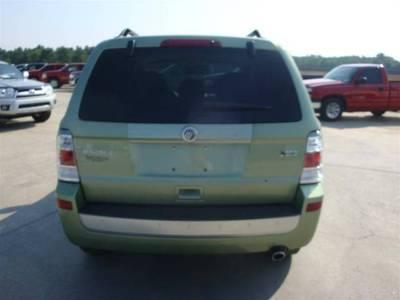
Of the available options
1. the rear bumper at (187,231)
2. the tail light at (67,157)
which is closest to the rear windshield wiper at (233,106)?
the rear bumper at (187,231)

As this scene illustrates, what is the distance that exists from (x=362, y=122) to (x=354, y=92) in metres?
1.07

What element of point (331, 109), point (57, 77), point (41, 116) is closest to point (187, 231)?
point (41, 116)

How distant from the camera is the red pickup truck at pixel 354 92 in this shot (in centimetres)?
1488

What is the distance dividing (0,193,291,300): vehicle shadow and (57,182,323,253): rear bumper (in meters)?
0.47

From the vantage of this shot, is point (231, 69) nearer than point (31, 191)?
Yes

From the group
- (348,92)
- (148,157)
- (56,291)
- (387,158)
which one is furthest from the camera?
(348,92)

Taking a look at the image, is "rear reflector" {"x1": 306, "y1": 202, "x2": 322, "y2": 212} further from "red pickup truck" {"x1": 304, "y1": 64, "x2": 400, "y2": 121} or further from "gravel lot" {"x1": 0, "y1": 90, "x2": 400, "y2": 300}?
"red pickup truck" {"x1": 304, "y1": 64, "x2": 400, "y2": 121}

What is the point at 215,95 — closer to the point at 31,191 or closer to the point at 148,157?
the point at 148,157

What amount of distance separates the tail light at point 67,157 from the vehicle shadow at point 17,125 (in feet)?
30.6

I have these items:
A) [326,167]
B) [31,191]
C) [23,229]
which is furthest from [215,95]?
[326,167]

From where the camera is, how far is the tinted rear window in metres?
3.09

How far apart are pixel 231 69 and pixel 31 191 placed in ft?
13.1

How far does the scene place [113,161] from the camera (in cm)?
312

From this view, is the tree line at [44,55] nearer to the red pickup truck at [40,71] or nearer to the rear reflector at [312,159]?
the red pickup truck at [40,71]
